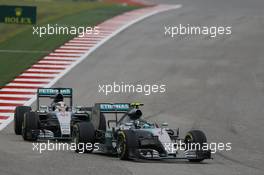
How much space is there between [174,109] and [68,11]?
2459cm

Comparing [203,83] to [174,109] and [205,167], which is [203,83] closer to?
[174,109]

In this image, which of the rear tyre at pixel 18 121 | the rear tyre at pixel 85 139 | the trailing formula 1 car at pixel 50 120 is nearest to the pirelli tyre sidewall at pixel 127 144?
the rear tyre at pixel 85 139

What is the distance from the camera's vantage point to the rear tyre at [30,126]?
25.3 m

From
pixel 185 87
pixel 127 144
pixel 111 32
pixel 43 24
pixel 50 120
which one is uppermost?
pixel 43 24

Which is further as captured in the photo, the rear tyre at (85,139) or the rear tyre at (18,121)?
the rear tyre at (18,121)

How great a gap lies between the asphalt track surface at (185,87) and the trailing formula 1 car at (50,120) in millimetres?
530

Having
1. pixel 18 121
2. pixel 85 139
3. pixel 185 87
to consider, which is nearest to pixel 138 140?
pixel 85 139

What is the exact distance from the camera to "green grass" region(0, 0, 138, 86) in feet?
132

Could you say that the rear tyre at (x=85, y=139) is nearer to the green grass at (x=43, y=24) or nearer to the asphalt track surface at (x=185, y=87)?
the asphalt track surface at (x=185, y=87)

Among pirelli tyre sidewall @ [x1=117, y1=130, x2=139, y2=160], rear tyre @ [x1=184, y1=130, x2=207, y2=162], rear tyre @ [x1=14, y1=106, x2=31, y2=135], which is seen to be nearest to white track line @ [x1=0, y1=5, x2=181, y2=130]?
rear tyre @ [x1=14, y1=106, x2=31, y2=135]

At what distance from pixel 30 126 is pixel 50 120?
1.11 meters

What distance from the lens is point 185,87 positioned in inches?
1399

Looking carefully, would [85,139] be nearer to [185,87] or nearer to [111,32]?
[185,87]

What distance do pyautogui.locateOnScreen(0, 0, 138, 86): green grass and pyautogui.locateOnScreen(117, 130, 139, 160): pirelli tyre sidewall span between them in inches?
619
